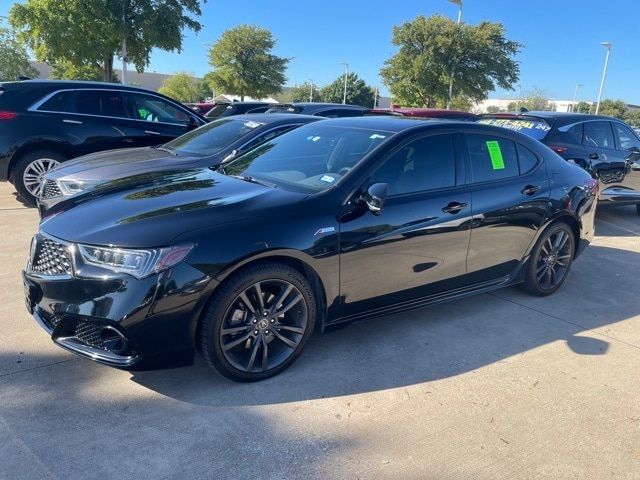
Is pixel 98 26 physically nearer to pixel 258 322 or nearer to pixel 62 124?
pixel 62 124

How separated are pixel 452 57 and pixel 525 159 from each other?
28856mm

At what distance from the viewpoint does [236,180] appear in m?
3.73

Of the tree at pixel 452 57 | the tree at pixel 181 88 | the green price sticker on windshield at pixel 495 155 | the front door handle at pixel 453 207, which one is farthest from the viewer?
the tree at pixel 181 88

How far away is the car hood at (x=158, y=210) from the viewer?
2814mm

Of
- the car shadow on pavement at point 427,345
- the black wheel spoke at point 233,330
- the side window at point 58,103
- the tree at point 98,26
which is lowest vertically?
the car shadow on pavement at point 427,345

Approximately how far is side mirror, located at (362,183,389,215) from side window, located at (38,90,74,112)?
18.1 feet

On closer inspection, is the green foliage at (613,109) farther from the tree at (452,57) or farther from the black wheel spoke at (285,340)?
the black wheel spoke at (285,340)

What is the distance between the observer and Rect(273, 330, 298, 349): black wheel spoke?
3172 mm

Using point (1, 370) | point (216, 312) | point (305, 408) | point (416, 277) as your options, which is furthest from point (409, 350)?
point (1, 370)

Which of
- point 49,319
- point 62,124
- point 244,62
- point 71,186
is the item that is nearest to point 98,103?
point 62,124

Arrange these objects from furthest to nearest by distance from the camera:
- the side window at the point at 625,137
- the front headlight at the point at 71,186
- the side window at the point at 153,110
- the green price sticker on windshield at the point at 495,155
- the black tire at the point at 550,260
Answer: the side window at the point at 625,137 → the side window at the point at 153,110 → the front headlight at the point at 71,186 → the black tire at the point at 550,260 → the green price sticker on windshield at the point at 495,155

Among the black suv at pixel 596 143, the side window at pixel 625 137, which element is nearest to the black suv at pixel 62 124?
the black suv at pixel 596 143

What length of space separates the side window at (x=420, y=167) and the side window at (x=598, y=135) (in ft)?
16.9

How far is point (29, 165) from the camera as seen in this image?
6.82 metres
